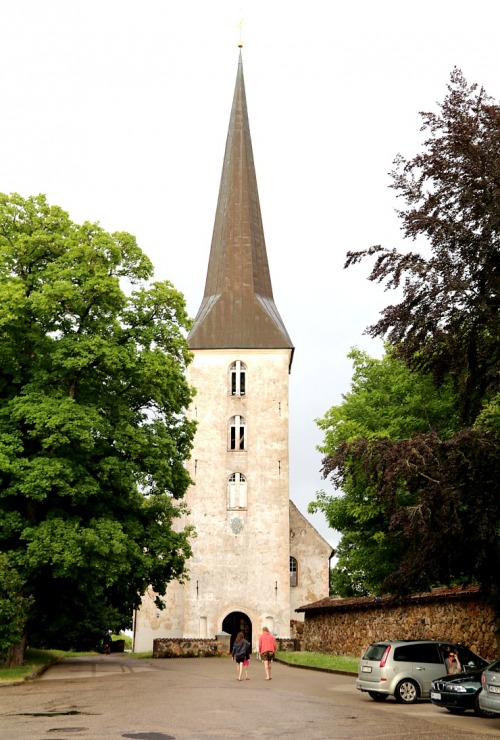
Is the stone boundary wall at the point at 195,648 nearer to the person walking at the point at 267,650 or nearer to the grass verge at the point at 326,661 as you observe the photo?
the grass verge at the point at 326,661

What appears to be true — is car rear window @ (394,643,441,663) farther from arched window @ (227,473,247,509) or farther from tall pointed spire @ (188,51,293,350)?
tall pointed spire @ (188,51,293,350)

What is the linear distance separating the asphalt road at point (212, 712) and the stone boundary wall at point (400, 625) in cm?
322

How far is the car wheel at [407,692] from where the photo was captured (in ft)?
55.9

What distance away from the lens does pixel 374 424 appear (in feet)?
107

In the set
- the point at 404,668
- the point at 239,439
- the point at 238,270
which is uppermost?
the point at 238,270

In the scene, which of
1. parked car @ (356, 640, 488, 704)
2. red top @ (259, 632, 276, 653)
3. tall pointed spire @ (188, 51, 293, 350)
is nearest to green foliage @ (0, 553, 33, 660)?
red top @ (259, 632, 276, 653)

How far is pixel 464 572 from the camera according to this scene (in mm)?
17844

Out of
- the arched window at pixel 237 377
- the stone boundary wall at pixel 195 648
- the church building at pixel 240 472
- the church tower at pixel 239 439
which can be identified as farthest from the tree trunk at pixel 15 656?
the arched window at pixel 237 377

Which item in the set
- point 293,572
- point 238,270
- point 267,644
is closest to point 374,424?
point 267,644

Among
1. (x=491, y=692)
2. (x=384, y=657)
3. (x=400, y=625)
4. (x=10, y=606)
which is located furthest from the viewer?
(x=400, y=625)

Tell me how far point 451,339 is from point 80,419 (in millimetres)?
11032

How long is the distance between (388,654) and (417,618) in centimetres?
786

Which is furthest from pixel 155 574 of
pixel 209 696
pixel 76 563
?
pixel 209 696

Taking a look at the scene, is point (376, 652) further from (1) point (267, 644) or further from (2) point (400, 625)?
(2) point (400, 625)
